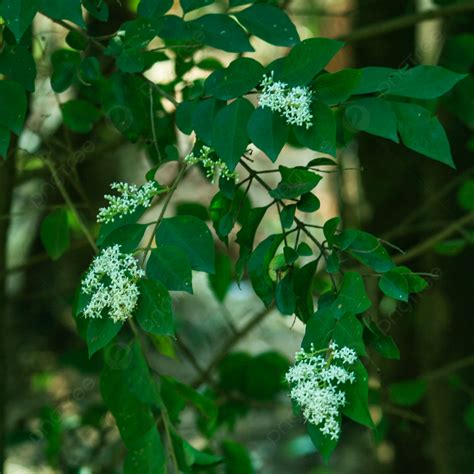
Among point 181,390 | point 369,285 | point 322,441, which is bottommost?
point 369,285

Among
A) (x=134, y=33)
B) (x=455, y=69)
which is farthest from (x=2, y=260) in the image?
(x=455, y=69)

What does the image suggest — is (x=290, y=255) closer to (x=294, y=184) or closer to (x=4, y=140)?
(x=294, y=184)

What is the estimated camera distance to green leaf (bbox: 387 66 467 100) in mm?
1015

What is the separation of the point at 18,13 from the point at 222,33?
0.26 meters

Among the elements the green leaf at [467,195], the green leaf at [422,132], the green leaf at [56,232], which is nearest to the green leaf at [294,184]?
the green leaf at [422,132]

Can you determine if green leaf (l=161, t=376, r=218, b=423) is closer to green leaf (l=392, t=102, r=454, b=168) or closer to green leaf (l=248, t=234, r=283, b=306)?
green leaf (l=248, t=234, r=283, b=306)

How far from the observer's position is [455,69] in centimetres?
177

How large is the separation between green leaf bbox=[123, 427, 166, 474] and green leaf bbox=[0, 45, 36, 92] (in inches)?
19.2

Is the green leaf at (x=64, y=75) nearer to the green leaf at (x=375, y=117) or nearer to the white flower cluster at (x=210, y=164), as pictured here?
the white flower cluster at (x=210, y=164)

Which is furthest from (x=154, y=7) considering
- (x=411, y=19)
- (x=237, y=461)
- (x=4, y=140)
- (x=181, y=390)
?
(x=237, y=461)

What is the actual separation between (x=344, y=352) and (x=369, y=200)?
1.64m

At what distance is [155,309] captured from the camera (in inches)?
36.8

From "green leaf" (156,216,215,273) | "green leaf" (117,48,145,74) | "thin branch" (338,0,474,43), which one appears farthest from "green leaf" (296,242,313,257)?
"thin branch" (338,0,474,43)

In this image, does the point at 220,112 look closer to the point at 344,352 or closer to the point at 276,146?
the point at 276,146
